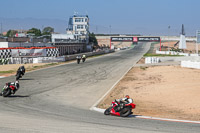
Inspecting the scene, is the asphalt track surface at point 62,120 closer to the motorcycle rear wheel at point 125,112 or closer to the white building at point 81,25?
the motorcycle rear wheel at point 125,112

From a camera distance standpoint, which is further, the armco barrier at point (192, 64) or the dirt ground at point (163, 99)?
the armco barrier at point (192, 64)

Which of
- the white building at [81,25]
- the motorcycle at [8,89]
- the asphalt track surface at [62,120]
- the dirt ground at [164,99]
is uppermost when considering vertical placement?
the white building at [81,25]

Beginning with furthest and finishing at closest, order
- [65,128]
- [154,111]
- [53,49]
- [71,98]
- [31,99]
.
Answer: [53,49]
[71,98]
[31,99]
[154,111]
[65,128]

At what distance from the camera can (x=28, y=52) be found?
47.6m

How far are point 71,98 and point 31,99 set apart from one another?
2.29 meters

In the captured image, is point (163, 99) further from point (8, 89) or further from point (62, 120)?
point (8, 89)

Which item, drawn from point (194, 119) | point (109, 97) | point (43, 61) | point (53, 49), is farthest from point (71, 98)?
point (53, 49)

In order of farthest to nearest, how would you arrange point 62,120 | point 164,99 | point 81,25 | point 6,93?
point 81,25 < point 164,99 < point 6,93 < point 62,120

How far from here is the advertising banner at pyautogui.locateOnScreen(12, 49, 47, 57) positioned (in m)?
46.7

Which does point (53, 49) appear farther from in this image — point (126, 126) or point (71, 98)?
point (126, 126)

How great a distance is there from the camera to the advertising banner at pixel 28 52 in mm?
46656

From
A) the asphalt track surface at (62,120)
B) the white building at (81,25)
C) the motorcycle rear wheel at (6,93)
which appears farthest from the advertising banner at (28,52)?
the white building at (81,25)

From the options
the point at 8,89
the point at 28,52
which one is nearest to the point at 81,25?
the point at 28,52

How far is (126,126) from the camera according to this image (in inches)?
411
